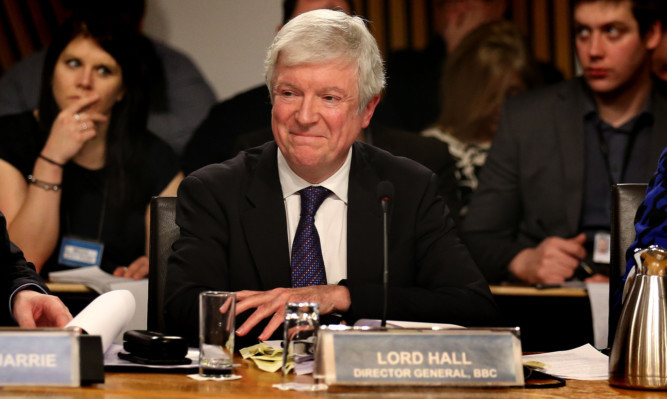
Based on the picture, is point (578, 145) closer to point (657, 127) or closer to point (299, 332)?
point (657, 127)

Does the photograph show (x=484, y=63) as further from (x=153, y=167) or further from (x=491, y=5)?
(x=153, y=167)

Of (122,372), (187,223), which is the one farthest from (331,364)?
(187,223)

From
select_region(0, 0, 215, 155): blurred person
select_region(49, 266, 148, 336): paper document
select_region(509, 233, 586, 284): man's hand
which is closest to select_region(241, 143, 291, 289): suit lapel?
select_region(49, 266, 148, 336): paper document

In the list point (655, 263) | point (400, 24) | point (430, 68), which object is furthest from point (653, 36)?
point (655, 263)

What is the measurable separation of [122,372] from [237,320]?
1.20 feet

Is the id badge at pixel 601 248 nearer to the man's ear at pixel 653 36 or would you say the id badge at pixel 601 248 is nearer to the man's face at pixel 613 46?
the man's face at pixel 613 46

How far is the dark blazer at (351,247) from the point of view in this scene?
6.41 ft

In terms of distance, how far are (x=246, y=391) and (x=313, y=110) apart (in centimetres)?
86

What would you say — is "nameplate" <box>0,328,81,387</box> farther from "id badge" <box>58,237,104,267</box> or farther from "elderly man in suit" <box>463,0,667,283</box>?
"id badge" <box>58,237,104,267</box>

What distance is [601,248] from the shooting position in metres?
3.66

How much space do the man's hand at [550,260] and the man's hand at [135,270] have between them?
158 cm

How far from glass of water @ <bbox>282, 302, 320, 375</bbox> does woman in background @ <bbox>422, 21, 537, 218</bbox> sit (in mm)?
2724

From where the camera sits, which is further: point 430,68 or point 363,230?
point 430,68

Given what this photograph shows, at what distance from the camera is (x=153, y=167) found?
431cm
